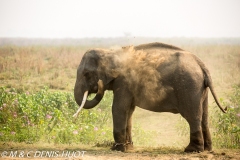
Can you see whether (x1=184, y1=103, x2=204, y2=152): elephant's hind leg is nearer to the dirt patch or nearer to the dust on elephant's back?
the dirt patch

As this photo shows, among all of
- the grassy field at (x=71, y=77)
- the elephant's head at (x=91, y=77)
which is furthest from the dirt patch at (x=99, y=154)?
the grassy field at (x=71, y=77)

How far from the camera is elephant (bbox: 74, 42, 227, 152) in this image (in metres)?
8.63

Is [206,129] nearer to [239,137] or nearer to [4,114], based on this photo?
[239,137]

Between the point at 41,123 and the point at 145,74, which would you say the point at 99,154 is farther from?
the point at 41,123

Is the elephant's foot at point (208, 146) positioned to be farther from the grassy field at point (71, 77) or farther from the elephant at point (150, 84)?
the grassy field at point (71, 77)

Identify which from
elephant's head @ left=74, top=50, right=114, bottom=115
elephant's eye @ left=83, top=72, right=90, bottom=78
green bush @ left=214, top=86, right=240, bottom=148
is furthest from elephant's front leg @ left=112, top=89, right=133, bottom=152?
green bush @ left=214, top=86, right=240, bottom=148

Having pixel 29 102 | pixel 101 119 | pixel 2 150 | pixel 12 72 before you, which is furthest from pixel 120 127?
pixel 12 72

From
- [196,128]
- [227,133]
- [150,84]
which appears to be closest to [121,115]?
[150,84]

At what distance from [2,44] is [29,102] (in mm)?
8489

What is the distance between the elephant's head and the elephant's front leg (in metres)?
0.46

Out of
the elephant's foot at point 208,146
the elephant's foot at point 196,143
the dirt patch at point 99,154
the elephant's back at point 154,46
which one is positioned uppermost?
the elephant's back at point 154,46

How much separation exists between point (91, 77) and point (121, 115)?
1.08 meters

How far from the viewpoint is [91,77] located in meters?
9.37

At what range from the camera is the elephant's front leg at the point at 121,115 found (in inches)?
352
